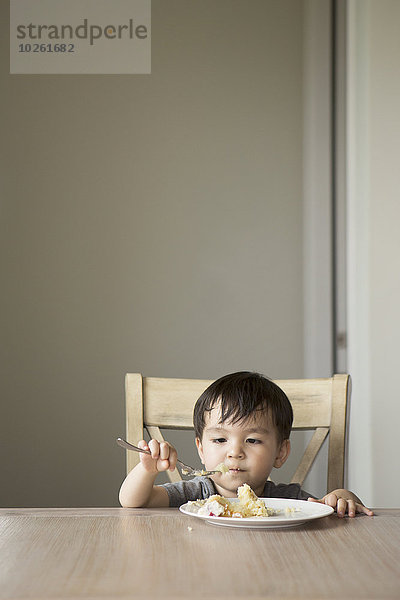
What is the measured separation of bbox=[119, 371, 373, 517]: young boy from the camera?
113cm

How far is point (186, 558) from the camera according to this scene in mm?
688

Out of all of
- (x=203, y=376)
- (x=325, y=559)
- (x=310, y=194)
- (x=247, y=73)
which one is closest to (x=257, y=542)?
(x=325, y=559)

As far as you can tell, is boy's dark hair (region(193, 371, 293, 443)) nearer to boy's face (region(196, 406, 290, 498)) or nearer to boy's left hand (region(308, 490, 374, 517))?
boy's face (region(196, 406, 290, 498))

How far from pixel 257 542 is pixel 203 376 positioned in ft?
4.67

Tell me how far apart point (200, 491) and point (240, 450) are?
3.7 inches

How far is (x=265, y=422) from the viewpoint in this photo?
46.6 inches

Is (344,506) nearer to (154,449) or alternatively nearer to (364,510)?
(364,510)

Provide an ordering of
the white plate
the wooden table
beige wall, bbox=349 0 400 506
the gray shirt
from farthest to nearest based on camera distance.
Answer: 1. beige wall, bbox=349 0 400 506
2. the gray shirt
3. the white plate
4. the wooden table

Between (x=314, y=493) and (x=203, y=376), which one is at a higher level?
(x=203, y=376)

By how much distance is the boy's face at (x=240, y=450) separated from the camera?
1136 millimetres

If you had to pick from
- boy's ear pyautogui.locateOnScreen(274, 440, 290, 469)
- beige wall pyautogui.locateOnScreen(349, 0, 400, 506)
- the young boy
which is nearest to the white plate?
the young boy

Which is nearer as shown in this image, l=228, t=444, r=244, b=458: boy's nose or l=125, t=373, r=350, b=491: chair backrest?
l=228, t=444, r=244, b=458: boy's nose

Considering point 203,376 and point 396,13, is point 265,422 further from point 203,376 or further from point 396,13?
point 396,13

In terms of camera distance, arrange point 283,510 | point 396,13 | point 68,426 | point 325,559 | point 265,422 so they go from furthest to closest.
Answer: point 68,426, point 396,13, point 265,422, point 283,510, point 325,559
